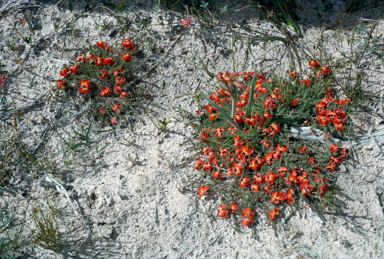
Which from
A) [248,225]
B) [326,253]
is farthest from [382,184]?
[248,225]

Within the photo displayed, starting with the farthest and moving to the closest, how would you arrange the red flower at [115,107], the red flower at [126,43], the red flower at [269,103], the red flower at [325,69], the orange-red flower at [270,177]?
the red flower at [126,43]
the red flower at [115,107]
the red flower at [325,69]
the red flower at [269,103]
the orange-red flower at [270,177]

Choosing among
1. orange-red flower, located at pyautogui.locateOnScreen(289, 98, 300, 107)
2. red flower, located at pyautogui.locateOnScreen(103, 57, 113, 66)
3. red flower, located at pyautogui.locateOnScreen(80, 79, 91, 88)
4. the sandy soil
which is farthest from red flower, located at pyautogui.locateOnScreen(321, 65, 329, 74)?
red flower, located at pyautogui.locateOnScreen(80, 79, 91, 88)

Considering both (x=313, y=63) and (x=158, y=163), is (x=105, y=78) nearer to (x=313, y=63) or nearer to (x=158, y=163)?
(x=158, y=163)

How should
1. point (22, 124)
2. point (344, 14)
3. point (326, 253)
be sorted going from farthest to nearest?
1. point (344, 14)
2. point (22, 124)
3. point (326, 253)

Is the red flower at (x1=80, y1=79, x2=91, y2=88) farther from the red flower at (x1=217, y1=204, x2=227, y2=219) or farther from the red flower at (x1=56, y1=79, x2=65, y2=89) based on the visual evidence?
the red flower at (x1=217, y1=204, x2=227, y2=219)

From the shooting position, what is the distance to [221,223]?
2838mm

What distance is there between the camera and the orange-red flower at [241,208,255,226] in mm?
2701

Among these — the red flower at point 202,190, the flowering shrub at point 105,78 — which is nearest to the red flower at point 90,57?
the flowering shrub at point 105,78

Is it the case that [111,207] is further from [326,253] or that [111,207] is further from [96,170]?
[326,253]

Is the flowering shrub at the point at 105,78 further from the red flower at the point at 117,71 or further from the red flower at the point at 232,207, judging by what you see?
the red flower at the point at 232,207

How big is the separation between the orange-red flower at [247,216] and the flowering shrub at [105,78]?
1.64 m

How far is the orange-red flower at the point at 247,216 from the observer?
2.70m

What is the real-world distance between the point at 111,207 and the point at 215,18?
254 cm

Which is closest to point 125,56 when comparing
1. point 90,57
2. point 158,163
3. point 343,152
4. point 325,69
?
point 90,57
